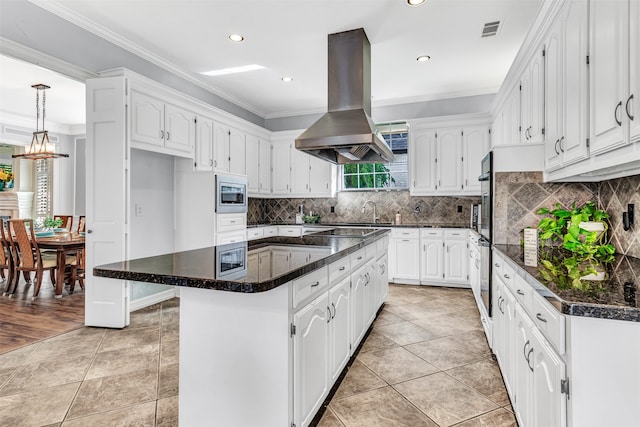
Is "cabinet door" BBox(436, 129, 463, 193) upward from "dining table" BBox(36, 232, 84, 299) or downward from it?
upward

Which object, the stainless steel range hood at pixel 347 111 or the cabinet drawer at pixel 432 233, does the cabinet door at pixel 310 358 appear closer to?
the stainless steel range hood at pixel 347 111

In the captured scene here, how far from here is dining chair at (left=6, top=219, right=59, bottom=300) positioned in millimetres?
4250

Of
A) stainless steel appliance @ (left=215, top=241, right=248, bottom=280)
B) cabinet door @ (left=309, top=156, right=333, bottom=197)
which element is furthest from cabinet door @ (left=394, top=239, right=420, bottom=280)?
stainless steel appliance @ (left=215, top=241, right=248, bottom=280)

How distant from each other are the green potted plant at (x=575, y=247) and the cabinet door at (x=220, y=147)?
151 inches

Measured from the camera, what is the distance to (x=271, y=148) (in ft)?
20.4

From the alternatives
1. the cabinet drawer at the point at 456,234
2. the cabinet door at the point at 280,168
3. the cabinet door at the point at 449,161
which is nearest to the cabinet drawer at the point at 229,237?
the cabinet door at the point at 280,168

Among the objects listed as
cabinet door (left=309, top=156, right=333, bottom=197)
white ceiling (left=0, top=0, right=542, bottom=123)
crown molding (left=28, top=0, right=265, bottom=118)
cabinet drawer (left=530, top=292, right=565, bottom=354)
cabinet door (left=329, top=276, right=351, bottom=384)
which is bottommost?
cabinet door (left=329, top=276, right=351, bottom=384)

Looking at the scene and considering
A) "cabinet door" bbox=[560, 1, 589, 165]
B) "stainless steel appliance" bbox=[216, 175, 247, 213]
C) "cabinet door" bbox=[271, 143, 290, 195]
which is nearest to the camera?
"cabinet door" bbox=[560, 1, 589, 165]

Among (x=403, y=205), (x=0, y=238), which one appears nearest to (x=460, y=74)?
(x=403, y=205)

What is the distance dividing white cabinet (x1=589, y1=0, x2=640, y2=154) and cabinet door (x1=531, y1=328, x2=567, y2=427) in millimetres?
867

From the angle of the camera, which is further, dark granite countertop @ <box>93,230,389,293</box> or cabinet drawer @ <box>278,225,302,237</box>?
cabinet drawer @ <box>278,225,302,237</box>

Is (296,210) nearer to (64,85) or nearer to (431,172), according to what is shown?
(431,172)

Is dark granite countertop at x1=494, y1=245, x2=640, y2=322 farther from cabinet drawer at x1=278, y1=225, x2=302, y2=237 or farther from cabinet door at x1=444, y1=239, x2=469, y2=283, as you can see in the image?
cabinet drawer at x1=278, y1=225, x2=302, y2=237

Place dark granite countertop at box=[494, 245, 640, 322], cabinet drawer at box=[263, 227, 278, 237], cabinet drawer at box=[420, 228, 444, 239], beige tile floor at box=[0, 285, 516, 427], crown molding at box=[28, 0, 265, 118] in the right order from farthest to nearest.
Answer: cabinet drawer at box=[263, 227, 278, 237]
cabinet drawer at box=[420, 228, 444, 239]
crown molding at box=[28, 0, 265, 118]
beige tile floor at box=[0, 285, 516, 427]
dark granite countertop at box=[494, 245, 640, 322]
